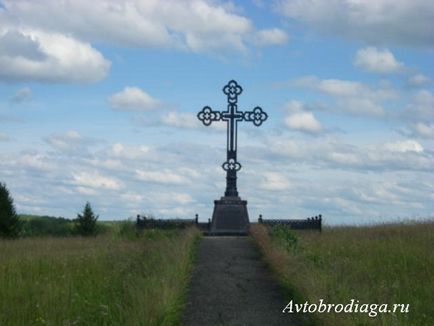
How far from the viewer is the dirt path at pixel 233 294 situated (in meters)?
9.60

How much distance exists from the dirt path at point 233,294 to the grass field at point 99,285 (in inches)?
12.2

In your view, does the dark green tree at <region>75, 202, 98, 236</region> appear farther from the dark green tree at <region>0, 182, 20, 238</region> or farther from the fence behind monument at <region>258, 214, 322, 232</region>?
the fence behind monument at <region>258, 214, 322, 232</region>

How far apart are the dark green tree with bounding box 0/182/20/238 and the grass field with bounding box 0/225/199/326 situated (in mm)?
12860

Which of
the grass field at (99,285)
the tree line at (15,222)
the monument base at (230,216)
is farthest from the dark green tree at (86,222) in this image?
the grass field at (99,285)

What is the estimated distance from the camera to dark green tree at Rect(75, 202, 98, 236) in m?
32.3

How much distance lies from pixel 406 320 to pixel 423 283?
331 centimetres

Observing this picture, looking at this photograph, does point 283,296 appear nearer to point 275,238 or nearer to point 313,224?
point 275,238

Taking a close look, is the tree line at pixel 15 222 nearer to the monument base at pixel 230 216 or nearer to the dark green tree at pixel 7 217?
the dark green tree at pixel 7 217

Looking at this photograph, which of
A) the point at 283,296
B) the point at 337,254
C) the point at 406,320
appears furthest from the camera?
the point at 337,254

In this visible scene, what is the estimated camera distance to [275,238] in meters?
17.3

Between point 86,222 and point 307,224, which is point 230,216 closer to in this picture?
point 307,224

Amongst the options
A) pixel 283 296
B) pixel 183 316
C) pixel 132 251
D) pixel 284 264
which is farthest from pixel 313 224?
pixel 183 316

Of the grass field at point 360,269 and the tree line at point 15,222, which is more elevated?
the tree line at point 15,222

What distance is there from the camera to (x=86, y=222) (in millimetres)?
32562
